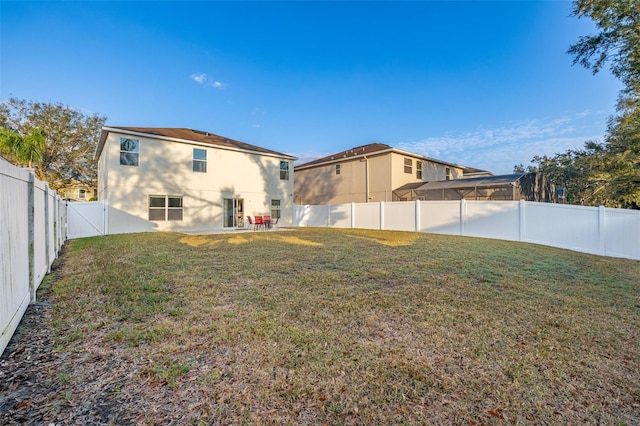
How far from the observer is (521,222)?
1252 centimetres

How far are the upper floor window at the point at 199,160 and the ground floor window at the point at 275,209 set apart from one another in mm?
5047

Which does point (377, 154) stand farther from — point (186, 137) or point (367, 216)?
point (186, 137)

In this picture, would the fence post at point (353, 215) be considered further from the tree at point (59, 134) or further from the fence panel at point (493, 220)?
the tree at point (59, 134)

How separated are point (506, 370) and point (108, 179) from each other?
17.6 meters

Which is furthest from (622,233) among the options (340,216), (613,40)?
(340,216)

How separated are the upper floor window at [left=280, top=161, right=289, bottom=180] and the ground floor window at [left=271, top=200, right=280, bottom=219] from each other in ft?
6.08

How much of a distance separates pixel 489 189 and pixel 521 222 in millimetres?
7523

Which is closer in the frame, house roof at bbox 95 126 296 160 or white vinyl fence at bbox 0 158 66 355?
white vinyl fence at bbox 0 158 66 355

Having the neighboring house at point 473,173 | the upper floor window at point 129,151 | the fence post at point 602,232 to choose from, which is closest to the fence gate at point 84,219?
the upper floor window at point 129,151

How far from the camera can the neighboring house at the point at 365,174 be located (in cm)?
2252

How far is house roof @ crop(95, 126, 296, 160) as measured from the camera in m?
15.6

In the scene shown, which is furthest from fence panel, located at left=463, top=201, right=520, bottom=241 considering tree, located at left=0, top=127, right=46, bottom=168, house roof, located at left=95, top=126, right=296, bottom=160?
tree, located at left=0, top=127, right=46, bottom=168

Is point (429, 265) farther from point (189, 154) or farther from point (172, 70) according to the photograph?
point (172, 70)

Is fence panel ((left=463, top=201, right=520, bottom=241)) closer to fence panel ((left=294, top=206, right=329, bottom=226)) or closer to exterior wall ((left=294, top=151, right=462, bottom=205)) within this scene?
exterior wall ((left=294, top=151, right=462, bottom=205))
